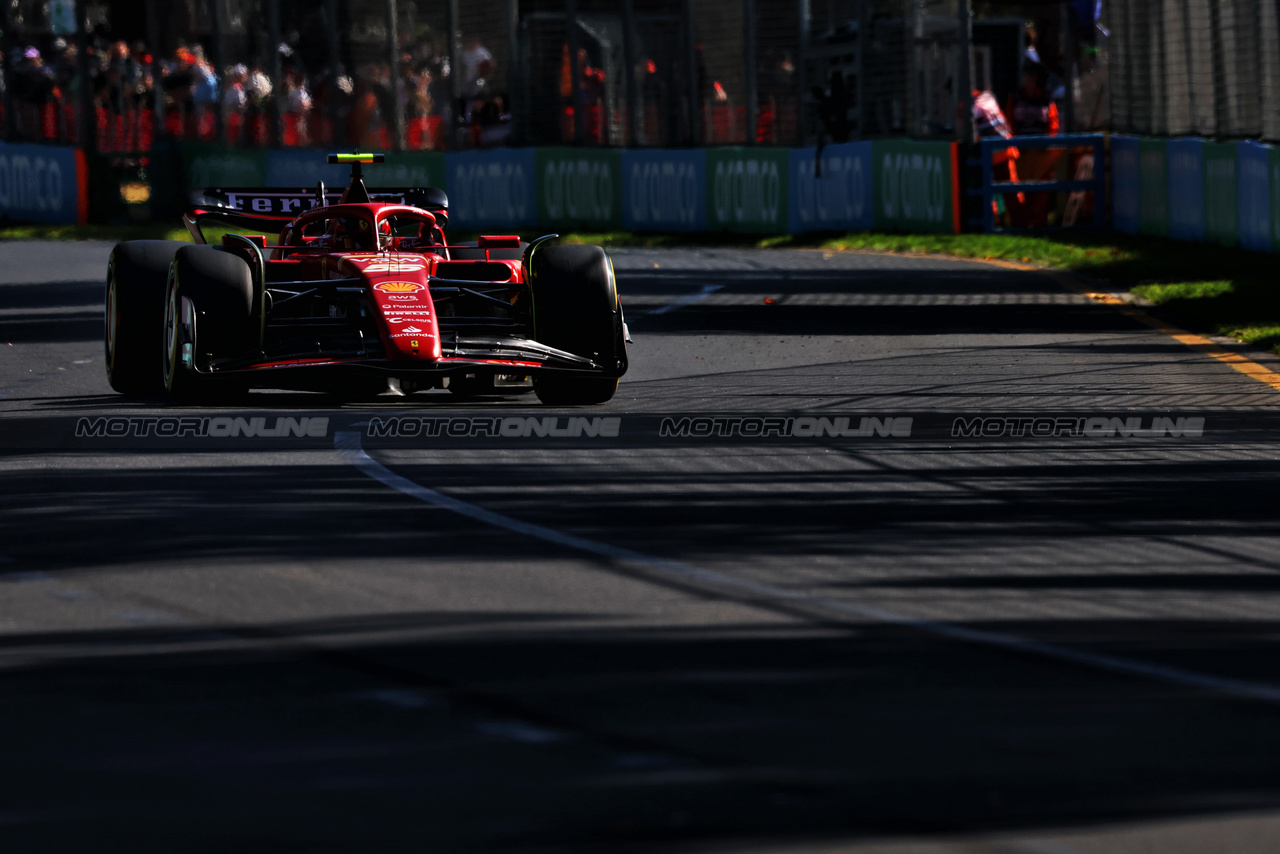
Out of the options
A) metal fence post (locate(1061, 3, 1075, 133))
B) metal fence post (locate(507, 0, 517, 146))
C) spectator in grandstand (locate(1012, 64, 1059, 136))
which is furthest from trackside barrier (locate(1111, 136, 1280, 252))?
metal fence post (locate(507, 0, 517, 146))

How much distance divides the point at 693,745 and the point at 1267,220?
17.7 meters

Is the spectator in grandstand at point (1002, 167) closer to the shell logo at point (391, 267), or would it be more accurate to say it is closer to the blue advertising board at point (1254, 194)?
the blue advertising board at point (1254, 194)

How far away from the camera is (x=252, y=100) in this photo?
35.1m

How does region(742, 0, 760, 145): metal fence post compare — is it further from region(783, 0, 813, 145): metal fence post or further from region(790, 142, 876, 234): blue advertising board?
region(790, 142, 876, 234): blue advertising board

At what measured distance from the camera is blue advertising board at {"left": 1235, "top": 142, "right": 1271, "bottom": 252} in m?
21.3

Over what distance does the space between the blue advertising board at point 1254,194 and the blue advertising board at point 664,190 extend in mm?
9266

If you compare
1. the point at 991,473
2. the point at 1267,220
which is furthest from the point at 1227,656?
the point at 1267,220

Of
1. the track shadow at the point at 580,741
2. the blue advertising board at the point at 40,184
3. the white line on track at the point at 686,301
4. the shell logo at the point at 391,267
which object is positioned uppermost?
the blue advertising board at the point at 40,184

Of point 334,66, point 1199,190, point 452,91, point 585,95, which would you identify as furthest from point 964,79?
point 334,66

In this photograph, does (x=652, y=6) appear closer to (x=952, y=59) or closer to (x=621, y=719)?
(x=952, y=59)

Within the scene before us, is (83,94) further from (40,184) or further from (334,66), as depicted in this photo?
(334,66)

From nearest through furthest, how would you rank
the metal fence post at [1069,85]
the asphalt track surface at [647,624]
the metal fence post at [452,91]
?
the asphalt track surface at [647,624]
the metal fence post at [1069,85]
the metal fence post at [452,91]

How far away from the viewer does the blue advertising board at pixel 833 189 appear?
28219 mm

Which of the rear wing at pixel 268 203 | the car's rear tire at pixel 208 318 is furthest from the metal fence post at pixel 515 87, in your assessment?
the car's rear tire at pixel 208 318
